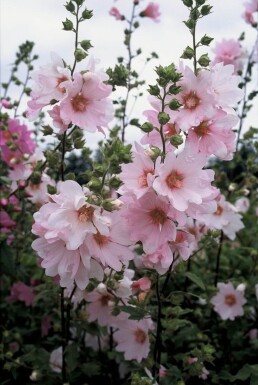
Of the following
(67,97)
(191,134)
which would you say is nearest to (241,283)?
(191,134)

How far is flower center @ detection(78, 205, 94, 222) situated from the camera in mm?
1552

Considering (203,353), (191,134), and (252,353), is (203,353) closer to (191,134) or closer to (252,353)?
(252,353)

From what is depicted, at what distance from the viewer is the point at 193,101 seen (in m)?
1.73

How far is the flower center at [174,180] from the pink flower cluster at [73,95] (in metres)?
0.42

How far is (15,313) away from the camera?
3352 millimetres

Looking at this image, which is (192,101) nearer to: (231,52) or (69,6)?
(69,6)

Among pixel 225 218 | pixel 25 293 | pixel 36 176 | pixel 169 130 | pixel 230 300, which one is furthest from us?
pixel 25 293

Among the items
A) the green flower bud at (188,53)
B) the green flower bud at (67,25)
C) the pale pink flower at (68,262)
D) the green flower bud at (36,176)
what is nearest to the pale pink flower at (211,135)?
the green flower bud at (188,53)

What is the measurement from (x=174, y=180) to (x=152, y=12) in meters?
2.53

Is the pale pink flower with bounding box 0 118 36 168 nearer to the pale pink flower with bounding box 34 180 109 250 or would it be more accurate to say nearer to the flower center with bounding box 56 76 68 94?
the flower center with bounding box 56 76 68 94

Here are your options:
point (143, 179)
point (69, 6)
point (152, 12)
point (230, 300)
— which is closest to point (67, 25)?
point (69, 6)

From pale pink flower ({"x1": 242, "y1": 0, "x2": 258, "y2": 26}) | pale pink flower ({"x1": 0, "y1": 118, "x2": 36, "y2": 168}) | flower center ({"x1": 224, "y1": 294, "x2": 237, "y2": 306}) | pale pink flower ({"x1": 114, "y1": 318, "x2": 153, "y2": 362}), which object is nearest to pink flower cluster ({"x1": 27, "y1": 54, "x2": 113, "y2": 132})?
pale pink flower ({"x1": 114, "y1": 318, "x2": 153, "y2": 362})

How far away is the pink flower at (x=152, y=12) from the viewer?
12.0 ft

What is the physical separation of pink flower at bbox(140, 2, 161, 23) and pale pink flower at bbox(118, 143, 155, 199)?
220 centimetres
